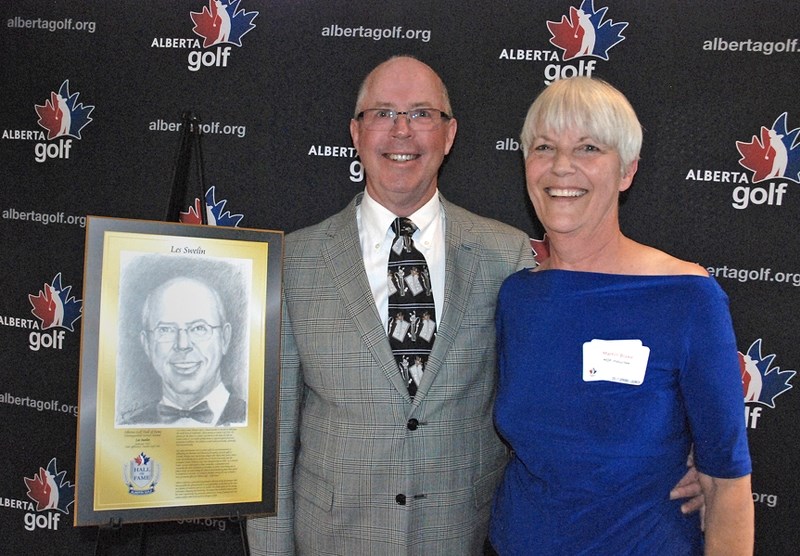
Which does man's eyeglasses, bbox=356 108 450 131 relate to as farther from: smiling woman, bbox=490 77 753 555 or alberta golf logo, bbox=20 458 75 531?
alberta golf logo, bbox=20 458 75 531

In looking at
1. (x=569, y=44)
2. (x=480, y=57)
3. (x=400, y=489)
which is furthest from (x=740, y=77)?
(x=400, y=489)

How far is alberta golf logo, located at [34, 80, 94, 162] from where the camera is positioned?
296 cm

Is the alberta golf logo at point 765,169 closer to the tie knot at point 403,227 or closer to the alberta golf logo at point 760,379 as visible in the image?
the alberta golf logo at point 760,379

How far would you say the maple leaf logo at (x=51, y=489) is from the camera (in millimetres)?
3084

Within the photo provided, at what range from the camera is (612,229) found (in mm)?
1757

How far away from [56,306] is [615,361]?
8.39 ft

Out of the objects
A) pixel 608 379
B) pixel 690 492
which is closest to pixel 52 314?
pixel 608 379

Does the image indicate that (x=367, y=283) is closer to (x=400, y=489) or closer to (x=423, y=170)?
(x=423, y=170)

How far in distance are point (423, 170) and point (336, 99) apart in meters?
0.90

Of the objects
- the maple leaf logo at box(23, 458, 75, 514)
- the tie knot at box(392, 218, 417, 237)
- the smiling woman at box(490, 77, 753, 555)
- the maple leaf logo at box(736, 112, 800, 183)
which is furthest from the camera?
the maple leaf logo at box(23, 458, 75, 514)

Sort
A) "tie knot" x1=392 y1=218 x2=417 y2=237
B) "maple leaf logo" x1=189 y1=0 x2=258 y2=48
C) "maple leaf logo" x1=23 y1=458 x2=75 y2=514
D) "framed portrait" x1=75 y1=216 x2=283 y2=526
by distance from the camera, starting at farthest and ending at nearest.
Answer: "maple leaf logo" x1=23 y1=458 x2=75 y2=514, "maple leaf logo" x1=189 y1=0 x2=258 y2=48, "tie knot" x1=392 y1=218 x2=417 y2=237, "framed portrait" x1=75 y1=216 x2=283 y2=526

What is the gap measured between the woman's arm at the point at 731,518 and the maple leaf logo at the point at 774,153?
1440 mm

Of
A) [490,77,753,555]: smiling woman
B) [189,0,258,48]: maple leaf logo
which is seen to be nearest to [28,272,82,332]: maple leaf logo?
[189,0,258,48]: maple leaf logo

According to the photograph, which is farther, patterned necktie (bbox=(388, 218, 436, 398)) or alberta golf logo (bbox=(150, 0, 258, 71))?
alberta golf logo (bbox=(150, 0, 258, 71))
